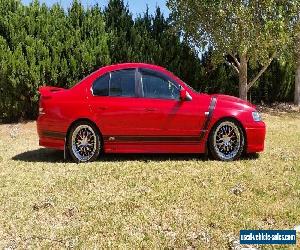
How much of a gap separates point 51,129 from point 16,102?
6.50m

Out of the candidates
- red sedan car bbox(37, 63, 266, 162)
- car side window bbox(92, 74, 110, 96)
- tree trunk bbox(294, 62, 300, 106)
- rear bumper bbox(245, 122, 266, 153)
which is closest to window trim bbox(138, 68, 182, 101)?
red sedan car bbox(37, 63, 266, 162)

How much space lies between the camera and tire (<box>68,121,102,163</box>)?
949cm

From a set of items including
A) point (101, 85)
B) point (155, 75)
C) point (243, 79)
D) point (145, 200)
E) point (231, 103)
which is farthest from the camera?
point (243, 79)

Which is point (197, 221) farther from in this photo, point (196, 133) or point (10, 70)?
point (10, 70)

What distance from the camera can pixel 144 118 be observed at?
9383 millimetres

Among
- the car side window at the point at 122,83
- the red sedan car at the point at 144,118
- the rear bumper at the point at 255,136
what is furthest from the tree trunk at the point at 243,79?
the car side window at the point at 122,83

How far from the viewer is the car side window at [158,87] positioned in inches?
371

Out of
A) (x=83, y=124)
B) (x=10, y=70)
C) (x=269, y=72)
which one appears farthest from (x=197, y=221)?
(x=269, y=72)

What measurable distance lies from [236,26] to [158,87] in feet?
26.0

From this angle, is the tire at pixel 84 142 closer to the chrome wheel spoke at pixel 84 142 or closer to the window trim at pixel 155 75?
the chrome wheel spoke at pixel 84 142

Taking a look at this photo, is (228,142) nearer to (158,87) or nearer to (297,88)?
(158,87)

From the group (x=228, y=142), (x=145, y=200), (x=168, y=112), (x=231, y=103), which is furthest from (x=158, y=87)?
(x=145, y=200)

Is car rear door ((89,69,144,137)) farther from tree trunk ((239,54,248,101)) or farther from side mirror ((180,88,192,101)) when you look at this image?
tree trunk ((239,54,248,101))

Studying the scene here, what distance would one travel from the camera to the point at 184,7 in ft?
57.3
